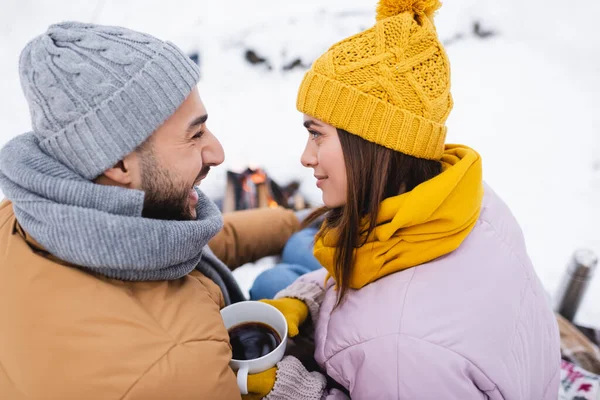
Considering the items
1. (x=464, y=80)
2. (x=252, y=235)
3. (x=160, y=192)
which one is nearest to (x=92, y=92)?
(x=160, y=192)

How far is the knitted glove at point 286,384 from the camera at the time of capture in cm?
115

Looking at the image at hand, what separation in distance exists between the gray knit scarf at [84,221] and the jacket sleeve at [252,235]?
105cm

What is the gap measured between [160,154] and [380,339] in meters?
0.93

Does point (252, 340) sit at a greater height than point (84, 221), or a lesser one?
lesser

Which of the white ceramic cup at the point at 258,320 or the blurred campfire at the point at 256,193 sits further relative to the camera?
the blurred campfire at the point at 256,193

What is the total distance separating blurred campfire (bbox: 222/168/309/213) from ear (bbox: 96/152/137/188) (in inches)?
71.2

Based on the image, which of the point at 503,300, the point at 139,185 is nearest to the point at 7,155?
the point at 139,185

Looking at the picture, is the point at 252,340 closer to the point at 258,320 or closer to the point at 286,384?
the point at 258,320

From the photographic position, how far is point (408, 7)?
1247 millimetres

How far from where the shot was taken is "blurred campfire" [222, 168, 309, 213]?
3.03 metres

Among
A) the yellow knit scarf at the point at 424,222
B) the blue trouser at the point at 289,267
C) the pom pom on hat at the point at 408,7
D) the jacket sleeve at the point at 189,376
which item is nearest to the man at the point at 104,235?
the jacket sleeve at the point at 189,376

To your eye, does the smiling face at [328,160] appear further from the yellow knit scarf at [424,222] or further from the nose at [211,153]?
the nose at [211,153]

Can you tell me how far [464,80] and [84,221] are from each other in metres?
4.35

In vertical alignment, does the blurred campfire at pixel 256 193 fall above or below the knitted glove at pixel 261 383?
A: below
